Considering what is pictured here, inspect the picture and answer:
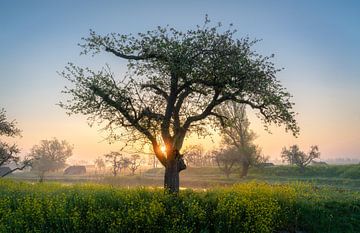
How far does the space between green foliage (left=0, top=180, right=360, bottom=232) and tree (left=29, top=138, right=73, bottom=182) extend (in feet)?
399

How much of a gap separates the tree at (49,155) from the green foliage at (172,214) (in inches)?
4789

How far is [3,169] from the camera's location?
417 ft

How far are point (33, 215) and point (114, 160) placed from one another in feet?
301

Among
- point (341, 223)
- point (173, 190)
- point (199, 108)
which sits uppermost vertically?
point (199, 108)

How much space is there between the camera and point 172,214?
2080cm

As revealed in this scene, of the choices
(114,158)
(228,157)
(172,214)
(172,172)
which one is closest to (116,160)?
(114,158)

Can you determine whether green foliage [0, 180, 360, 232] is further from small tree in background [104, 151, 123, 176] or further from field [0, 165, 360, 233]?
small tree in background [104, 151, 123, 176]

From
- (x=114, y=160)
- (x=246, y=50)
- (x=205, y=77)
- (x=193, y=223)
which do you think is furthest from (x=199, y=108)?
(x=114, y=160)

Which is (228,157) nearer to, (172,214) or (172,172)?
(172,172)

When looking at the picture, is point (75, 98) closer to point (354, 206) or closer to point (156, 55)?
point (156, 55)

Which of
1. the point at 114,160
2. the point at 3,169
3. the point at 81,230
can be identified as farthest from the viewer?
the point at 3,169

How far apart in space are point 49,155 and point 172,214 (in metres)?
136

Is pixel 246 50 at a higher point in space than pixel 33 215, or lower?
higher

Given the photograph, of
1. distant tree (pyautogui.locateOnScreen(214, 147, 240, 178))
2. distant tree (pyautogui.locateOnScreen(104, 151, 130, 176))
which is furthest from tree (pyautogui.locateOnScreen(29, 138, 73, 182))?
distant tree (pyautogui.locateOnScreen(214, 147, 240, 178))
